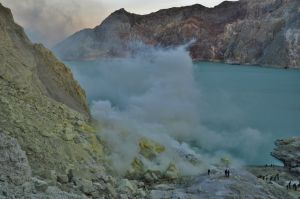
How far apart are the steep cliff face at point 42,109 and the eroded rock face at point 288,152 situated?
18.3 m

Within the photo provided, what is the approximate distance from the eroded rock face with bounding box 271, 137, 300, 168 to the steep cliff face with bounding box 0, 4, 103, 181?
18.3 metres

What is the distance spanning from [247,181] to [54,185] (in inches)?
462

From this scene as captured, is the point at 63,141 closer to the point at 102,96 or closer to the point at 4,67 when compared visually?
the point at 4,67

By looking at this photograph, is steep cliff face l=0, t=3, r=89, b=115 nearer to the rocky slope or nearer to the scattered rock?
the scattered rock

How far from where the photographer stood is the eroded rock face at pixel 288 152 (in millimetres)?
38731

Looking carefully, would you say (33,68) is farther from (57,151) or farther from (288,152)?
(288,152)

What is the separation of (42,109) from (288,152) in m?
24.6

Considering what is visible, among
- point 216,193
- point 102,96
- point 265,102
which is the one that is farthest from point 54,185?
point 265,102

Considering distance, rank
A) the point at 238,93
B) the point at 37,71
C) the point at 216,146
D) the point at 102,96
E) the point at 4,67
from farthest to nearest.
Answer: the point at 238,93 → the point at 102,96 → the point at 216,146 → the point at 37,71 → the point at 4,67

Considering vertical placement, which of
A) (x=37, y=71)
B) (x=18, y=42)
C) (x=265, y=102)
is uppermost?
(x=18, y=42)

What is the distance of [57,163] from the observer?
23.1m

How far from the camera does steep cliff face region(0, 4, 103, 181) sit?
23.3m

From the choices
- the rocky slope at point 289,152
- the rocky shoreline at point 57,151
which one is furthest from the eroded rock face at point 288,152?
the rocky shoreline at point 57,151

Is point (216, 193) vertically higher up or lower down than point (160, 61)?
lower down
